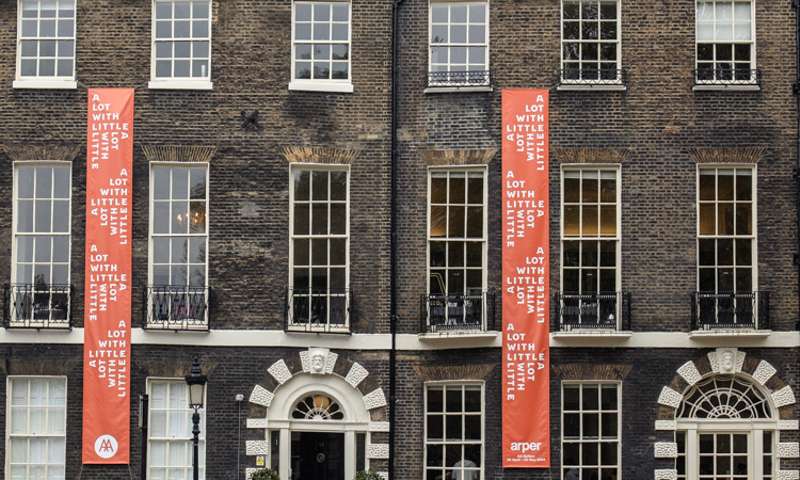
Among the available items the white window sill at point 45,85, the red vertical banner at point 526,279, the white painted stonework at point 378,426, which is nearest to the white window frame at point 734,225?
the red vertical banner at point 526,279

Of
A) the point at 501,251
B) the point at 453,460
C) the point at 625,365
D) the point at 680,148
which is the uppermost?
the point at 680,148

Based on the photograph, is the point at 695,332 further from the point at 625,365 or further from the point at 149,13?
the point at 149,13

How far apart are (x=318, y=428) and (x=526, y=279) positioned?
16.1 feet

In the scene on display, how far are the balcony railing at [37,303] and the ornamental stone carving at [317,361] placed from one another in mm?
4596

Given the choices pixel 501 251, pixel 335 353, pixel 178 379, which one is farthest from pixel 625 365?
pixel 178 379

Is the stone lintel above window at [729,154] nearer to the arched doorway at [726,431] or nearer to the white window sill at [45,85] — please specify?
the arched doorway at [726,431]

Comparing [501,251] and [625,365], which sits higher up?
[501,251]

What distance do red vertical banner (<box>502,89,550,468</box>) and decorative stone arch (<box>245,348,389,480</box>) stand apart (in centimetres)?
247

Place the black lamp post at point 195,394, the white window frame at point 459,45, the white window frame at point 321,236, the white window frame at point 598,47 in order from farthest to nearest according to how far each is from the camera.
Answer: the white window frame at point 459,45 < the white window frame at point 598,47 < the white window frame at point 321,236 < the black lamp post at point 195,394

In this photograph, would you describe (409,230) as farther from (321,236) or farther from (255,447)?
(255,447)

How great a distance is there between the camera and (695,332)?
28.1 metres

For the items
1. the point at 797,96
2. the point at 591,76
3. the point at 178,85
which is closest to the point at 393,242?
the point at 591,76

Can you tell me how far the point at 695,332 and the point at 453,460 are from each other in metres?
5.17

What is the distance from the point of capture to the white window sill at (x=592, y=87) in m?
28.8
